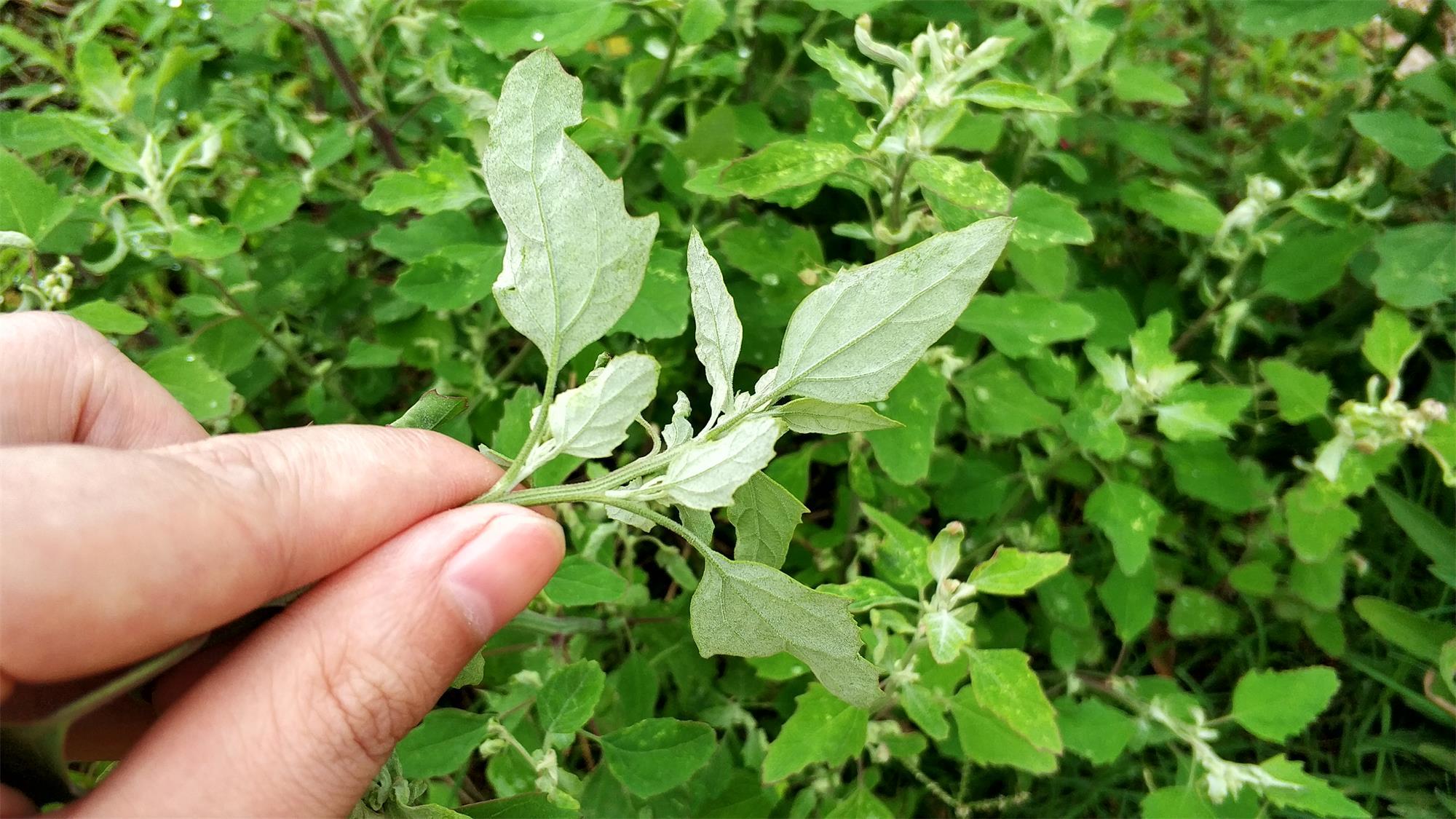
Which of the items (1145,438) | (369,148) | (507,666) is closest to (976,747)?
(1145,438)

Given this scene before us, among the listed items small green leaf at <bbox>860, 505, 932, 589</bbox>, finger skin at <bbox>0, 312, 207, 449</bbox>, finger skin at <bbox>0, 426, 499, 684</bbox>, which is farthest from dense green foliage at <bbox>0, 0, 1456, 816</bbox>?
finger skin at <bbox>0, 312, 207, 449</bbox>

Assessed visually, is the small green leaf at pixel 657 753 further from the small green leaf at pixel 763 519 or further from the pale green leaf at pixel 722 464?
the pale green leaf at pixel 722 464

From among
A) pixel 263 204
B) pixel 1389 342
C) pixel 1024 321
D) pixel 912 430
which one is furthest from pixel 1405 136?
pixel 263 204

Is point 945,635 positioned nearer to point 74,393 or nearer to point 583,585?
point 583,585

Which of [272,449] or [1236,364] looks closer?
[272,449]

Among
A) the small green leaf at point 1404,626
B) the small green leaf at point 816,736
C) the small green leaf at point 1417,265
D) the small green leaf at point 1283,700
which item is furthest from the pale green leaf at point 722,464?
the small green leaf at point 1404,626

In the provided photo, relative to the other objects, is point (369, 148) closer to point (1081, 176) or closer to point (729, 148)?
point (729, 148)

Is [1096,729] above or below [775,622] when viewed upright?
below
